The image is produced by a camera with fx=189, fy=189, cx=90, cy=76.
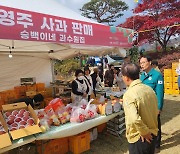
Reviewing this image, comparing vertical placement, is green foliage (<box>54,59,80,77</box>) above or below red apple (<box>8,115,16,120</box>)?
above

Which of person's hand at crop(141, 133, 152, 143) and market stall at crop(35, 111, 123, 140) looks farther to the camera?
market stall at crop(35, 111, 123, 140)

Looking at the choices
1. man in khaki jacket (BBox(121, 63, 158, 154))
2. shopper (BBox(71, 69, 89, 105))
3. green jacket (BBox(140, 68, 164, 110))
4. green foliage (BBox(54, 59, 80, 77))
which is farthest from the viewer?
green foliage (BBox(54, 59, 80, 77))

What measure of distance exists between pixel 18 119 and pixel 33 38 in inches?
47.2

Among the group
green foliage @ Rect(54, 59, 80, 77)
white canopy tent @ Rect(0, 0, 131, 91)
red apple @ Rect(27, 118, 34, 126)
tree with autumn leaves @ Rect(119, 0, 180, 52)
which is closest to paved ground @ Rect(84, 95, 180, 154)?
red apple @ Rect(27, 118, 34, 126)

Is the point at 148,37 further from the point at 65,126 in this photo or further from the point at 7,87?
the point at 65,126

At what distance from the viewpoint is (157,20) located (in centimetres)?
1079

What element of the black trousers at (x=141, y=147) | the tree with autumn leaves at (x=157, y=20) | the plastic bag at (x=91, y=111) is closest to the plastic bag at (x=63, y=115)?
the plastic bag at (x=91, y=111)

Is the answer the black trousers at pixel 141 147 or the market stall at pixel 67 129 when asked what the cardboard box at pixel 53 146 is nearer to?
the market stall at pixel 67 129

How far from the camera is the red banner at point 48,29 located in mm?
2414

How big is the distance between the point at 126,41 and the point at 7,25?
284cm

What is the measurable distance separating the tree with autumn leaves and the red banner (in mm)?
6966

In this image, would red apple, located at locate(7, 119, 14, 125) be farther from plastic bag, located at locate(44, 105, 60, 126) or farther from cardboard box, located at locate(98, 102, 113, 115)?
cardboard box, located at locate(98, 102, 113, 115)

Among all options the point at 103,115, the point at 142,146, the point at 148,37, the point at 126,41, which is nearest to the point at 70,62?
the point at 148,37

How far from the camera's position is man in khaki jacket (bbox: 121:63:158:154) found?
178 cm
